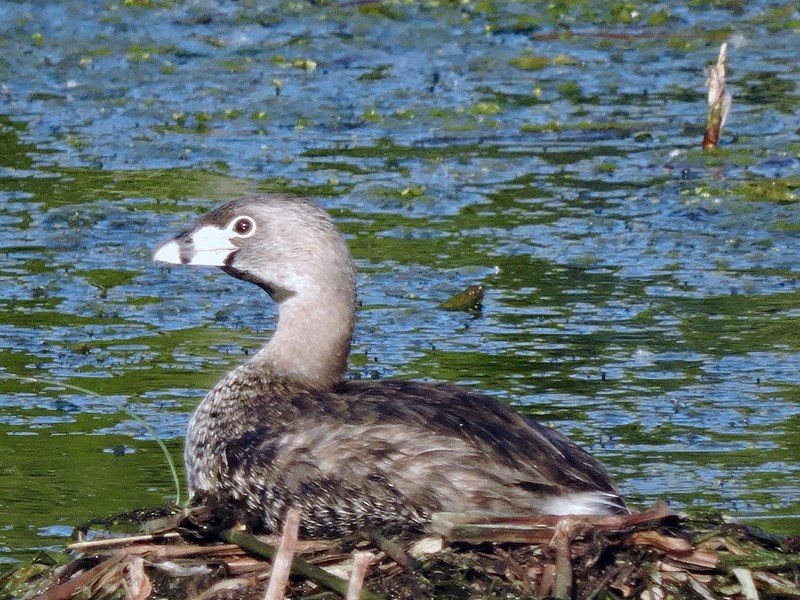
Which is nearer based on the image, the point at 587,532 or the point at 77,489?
the point at 587,532

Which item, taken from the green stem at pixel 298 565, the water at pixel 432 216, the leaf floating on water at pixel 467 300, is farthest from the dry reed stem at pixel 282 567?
the leaf floating on water at pixel 467 300

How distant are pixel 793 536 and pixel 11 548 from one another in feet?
8.14

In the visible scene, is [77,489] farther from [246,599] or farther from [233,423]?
[246,599]

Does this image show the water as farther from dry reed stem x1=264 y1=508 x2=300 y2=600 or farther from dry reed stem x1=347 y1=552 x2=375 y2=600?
dry reed stem x1=347 y1=552 x2=375 y2=600

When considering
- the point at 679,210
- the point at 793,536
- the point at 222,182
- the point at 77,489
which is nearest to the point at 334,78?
the point at 222,182

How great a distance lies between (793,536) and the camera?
Answer: 5.98m

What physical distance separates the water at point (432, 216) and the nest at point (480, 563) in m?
0.79

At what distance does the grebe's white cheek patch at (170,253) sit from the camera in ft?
23.2

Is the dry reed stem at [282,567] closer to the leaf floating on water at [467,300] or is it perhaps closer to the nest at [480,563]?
the nest at [480,563]

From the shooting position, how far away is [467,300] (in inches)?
349

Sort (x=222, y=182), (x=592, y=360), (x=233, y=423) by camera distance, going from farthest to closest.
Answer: (x=222, y=182) < (x=592, y=360) < (x=233, y=423)

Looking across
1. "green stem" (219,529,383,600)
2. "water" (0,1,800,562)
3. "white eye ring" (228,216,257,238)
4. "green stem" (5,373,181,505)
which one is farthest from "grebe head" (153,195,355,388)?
"green stem" (219,529,383,600)

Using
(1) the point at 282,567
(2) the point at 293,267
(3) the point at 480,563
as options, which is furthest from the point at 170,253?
(1) the point at 282,567

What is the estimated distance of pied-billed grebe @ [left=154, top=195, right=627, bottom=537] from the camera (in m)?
5.90
